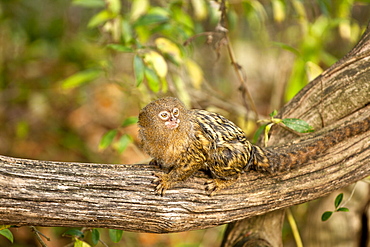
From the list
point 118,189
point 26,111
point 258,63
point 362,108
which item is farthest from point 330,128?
point 258,63

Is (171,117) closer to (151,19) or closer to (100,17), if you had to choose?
(151,19)

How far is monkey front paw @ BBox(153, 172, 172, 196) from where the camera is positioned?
2.43 m

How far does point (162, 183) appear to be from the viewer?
8.00ft

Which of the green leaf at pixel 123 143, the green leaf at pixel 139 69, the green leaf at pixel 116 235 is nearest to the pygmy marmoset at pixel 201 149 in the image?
the green leaf at pixel 139 69

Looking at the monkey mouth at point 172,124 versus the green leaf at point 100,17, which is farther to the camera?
the green leaf at point 100,17

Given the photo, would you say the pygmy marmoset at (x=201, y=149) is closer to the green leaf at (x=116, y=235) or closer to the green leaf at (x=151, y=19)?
the green leaf at (x=116, y=235)

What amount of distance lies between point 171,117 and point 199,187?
1.47ft

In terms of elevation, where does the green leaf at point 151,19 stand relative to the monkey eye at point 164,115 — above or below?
above

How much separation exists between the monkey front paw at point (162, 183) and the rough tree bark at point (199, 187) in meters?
0.03

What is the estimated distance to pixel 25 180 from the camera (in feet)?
7.20

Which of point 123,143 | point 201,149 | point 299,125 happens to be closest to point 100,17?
point 123,143

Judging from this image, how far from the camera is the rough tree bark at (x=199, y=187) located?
2.21 metres

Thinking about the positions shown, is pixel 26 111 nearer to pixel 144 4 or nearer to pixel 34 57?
pixel 34 57

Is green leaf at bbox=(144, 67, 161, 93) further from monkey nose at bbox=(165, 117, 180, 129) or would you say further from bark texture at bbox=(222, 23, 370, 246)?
bark texture at bbox=(222, 23, 370, 246)
